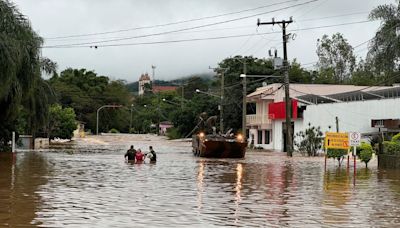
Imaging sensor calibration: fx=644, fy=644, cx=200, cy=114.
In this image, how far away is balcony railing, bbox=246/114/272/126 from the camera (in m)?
68.2

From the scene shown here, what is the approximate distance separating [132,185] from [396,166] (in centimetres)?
1677

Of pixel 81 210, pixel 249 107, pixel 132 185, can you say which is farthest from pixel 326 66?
pixel 81 210

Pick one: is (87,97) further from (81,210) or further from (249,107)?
(81,210)

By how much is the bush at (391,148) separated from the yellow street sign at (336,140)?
243 centimetres

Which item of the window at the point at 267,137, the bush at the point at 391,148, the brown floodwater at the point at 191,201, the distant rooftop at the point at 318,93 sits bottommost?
the brown floodwater at the point at 191,201

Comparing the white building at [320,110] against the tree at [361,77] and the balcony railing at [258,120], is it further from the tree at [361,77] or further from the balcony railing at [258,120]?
the tree at [361,77]

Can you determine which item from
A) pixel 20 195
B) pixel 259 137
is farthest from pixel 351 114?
pixel 20 195

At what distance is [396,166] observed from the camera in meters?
31.5

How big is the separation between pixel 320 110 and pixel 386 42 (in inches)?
641

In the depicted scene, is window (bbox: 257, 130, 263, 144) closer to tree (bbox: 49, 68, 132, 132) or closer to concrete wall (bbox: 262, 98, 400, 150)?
concrete wall (bbox: 262, 98, 400, 150)

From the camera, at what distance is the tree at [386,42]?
3902 centimetres

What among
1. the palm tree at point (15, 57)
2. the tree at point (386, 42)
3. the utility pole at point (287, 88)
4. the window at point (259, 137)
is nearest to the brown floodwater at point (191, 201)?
the palm tree at point (15, 57)

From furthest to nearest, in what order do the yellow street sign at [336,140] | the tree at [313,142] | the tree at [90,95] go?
the tree at [90,95], the tree at [313,142], the yellow street sign at [336,140]

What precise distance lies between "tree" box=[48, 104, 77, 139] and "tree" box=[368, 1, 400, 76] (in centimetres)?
4299
